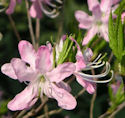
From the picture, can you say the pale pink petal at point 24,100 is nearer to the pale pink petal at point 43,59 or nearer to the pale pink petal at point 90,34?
the pale pink petal at point 43,59

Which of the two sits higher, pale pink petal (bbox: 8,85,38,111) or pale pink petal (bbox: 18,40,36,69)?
pale pink petal (bbox: 18,40,36,69)

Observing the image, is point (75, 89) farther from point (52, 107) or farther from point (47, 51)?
point (47, 51)

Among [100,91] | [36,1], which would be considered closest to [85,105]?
[100,91]

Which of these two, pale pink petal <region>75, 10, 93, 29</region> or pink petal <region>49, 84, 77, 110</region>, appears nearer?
pink petal <region>49, 84, 77, 110</region>

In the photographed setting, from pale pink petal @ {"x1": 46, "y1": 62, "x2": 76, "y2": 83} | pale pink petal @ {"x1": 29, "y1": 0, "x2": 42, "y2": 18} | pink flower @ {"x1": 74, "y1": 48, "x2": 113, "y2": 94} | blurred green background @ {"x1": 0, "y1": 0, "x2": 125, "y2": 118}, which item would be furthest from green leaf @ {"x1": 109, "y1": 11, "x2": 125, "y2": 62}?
blurred green background @ {"x1": 0, "y1": 0, "x2": 125, "y2": 118}

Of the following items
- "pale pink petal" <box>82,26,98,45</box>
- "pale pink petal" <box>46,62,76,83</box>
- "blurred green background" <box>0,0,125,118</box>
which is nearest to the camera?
"pale pink petal" <box>46,62,76,83</box>

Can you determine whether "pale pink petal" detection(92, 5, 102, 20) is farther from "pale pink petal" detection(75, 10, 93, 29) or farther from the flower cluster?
the flower cluster

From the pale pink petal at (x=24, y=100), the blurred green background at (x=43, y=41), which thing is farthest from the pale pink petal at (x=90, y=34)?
the blurred green background at (x=43, y=41)
